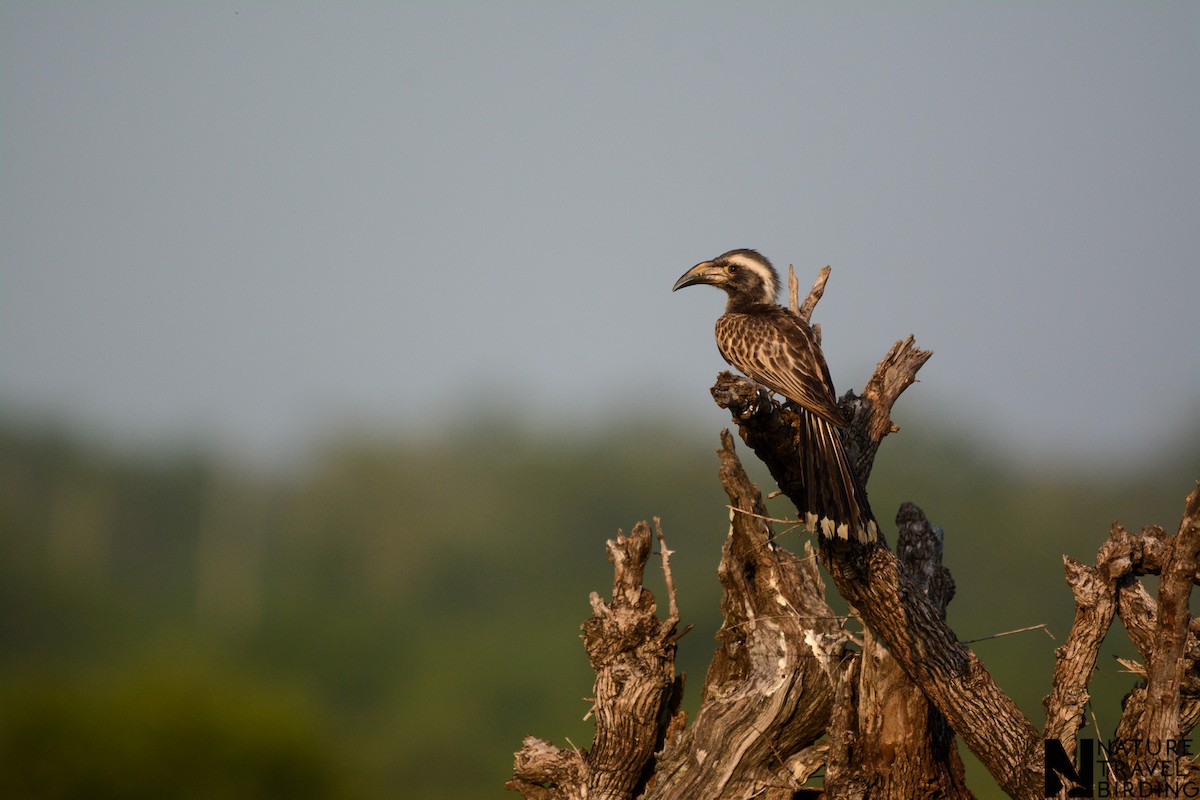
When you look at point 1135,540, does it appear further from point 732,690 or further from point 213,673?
point 213,673

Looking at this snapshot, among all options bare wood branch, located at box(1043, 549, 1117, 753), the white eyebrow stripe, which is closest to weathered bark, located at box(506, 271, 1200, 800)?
bare wood branch, located at box(1043, 549, 1117, 753)

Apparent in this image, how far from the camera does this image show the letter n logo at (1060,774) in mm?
6156

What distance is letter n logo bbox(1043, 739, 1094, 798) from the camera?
6156 millimetres

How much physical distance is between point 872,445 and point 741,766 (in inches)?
84.8

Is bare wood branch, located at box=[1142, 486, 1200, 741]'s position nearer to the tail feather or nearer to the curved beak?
the tail feather

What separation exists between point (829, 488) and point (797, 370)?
0.87 metres

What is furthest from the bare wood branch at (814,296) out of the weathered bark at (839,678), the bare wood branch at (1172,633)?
the bare wood branch at (1172,633)

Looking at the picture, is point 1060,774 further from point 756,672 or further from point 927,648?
point 756,672

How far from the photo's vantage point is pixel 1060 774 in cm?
618

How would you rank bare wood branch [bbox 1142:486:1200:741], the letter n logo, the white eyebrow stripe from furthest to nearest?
the white eyebrow stripe
the letter n logo
bare wood branch [bbox 1142:486:1200:741]

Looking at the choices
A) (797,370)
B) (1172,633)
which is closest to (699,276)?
(797,370)

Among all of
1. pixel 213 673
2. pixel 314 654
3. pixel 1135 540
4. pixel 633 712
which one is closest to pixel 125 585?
pixel 213 673

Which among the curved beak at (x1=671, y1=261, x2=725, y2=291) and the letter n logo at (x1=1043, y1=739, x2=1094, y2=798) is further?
the curved beak at (x1=671, y1=261, x2=725, y2=291)

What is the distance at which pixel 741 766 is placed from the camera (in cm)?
675
